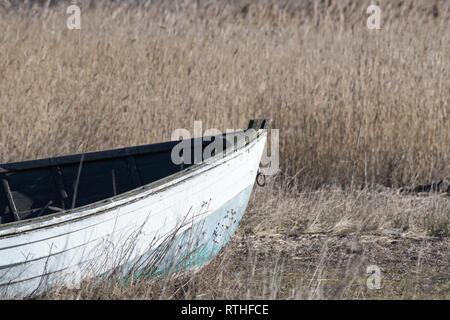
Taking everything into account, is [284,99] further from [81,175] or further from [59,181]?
[59,181]

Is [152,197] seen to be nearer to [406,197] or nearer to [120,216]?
[120,216]

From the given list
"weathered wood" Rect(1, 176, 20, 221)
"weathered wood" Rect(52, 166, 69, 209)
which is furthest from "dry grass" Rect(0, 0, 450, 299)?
"weathered wood" Rect(1, 176, 20, 221)

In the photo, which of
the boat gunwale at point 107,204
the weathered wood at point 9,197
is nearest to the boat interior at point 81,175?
the weathered wood at point 9,197

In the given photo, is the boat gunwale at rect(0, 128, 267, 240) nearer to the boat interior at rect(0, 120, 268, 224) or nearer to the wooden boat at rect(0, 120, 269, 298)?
the wooden boat at rect(0, 120, 269, 298)

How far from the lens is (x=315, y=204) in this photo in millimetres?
6148

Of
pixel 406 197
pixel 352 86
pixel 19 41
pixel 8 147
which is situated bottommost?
pixel 406 197

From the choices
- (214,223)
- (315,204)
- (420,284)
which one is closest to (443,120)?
(315,204)

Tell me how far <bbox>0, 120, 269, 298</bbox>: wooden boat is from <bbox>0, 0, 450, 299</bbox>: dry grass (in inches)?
41.9

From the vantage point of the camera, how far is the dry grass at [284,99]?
638 cm

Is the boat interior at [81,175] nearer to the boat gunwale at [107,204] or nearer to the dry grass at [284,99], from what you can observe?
the boat gunwale at [107,204]

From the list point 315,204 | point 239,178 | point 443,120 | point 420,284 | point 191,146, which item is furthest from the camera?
point 443,120

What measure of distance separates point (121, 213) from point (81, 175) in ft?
5.43

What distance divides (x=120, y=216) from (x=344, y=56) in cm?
444

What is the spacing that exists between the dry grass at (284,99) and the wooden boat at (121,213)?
1.06 meters
